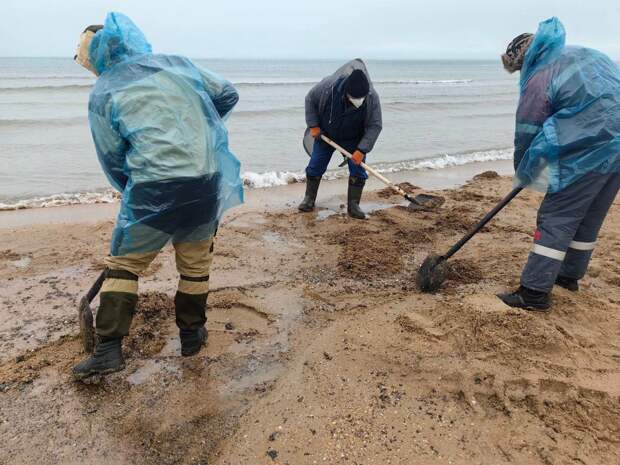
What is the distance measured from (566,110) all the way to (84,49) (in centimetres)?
286

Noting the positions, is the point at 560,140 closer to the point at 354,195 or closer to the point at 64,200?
the point at 354,195

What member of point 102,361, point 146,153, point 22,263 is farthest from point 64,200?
point 146,153

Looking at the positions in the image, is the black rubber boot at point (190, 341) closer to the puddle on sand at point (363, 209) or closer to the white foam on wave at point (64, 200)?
the puddle on sand at point (363, 209)

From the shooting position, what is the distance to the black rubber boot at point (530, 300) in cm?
343

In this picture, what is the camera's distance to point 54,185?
7371 mm

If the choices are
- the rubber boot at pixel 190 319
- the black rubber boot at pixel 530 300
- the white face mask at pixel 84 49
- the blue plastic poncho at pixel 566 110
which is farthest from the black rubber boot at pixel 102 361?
the blue plastic poncho at pixel 566 110

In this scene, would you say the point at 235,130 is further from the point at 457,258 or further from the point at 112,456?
the point at 112,456

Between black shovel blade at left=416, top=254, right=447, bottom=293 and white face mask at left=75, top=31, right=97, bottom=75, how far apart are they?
2.67m

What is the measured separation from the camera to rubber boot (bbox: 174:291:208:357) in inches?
115

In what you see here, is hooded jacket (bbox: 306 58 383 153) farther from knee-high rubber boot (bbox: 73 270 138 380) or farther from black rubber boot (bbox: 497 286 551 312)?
knee-high rubber boot (bbox: 73 270 138 380)

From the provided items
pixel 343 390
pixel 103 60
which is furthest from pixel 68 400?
pixel 103 60

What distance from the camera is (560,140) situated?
310cm

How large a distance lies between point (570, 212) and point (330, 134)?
3.15 metres

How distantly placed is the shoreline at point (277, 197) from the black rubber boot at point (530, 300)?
327 cm
